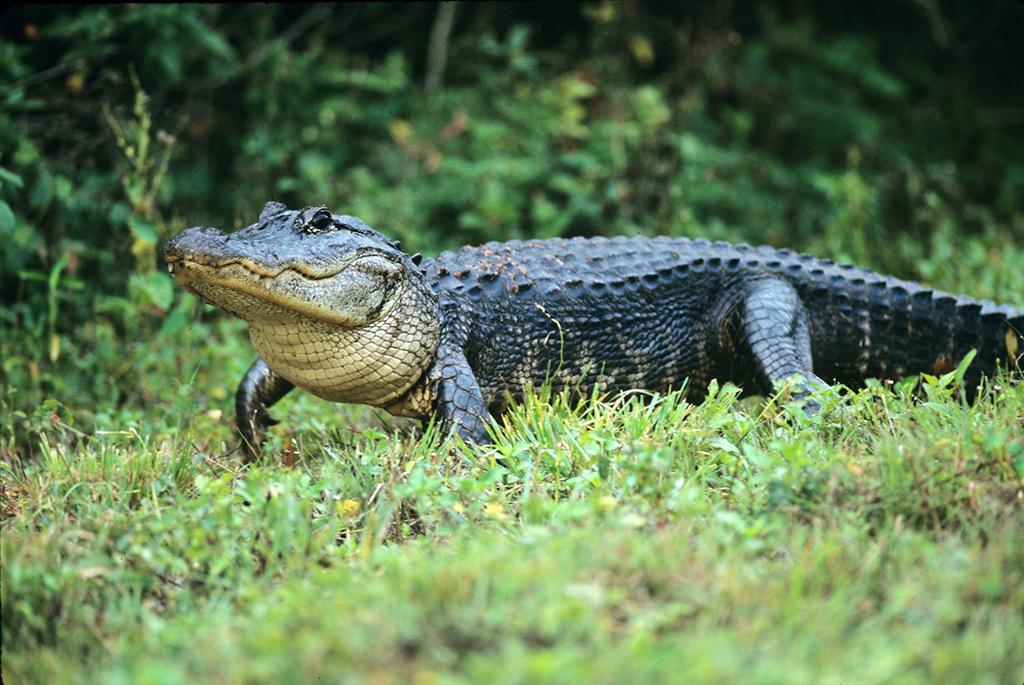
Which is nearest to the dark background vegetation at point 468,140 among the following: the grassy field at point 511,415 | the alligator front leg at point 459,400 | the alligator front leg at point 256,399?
the grassy field at point 511,415

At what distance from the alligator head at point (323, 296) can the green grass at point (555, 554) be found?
11.3 inches

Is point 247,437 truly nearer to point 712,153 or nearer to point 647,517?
point 647,517

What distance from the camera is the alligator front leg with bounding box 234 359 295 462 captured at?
4418 mm

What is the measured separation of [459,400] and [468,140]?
14.6 ft

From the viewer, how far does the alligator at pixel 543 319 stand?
3922mm

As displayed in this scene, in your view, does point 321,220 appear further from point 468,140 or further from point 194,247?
point 468,140

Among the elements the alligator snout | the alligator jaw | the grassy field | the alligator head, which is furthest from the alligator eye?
the grassy field

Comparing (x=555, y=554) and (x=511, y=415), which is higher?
(x=555, y=554)

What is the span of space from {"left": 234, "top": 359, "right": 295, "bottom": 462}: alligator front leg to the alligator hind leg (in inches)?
79.8

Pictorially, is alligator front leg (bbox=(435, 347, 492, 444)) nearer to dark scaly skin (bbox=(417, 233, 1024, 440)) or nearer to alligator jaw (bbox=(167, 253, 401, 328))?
dark scaly skin (bbox=(417, 233, 1024, 440))

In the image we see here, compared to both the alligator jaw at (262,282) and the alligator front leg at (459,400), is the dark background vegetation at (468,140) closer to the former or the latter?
the alligator jaw at (262,282)

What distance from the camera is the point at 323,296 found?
390cm

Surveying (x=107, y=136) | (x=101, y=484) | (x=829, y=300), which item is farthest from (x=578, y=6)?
(x=101, y=484)

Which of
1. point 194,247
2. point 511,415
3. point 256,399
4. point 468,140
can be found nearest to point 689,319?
point 511,415
